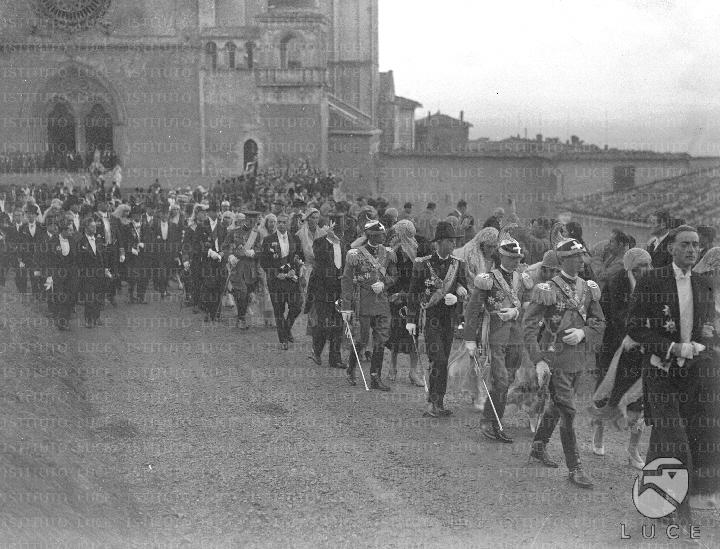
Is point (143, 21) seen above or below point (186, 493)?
above

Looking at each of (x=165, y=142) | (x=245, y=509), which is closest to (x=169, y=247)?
(x=245, y=509)

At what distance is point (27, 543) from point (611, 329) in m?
5.62

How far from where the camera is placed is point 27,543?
6008 millimetres

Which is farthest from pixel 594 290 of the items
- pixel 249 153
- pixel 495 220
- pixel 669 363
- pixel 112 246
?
pixel 249 153

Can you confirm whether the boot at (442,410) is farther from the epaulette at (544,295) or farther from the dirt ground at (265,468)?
the epaulette at (544,295)

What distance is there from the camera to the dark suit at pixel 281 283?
42.6ft

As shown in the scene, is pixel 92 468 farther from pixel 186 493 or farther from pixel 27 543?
pixel 27 543

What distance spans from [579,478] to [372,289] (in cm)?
378

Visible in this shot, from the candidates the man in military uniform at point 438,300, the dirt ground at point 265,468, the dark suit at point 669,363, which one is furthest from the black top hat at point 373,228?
the dark suit at point 669,363

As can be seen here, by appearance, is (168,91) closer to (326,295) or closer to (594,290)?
(326,295)

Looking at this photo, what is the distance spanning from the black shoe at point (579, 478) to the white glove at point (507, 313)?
158 centimetres

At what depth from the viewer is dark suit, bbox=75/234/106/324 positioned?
1440cm

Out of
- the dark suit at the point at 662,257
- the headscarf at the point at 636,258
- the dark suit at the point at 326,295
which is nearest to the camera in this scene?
the dark suit at the point at 662,257

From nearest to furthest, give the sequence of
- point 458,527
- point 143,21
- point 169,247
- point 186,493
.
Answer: point 458,527 < point 186,493 < point 169,247 < point 143,21
